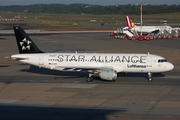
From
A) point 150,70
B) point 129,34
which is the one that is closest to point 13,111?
point 150,70

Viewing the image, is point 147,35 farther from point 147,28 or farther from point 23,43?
point 23,43

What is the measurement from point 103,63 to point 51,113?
55.2ft

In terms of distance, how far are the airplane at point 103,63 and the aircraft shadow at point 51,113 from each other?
12.8m

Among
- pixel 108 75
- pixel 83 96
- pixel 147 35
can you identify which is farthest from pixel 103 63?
pixel 147 35

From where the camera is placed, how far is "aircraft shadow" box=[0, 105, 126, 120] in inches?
1281

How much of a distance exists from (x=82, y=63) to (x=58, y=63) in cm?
293

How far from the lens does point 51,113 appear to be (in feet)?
111

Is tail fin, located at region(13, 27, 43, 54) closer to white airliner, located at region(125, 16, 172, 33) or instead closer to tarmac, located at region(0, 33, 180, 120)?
tarmac, located at region(0, 33, 180, 120)

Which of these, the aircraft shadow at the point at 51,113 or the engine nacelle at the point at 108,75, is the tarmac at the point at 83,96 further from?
the engine nacelle at the point at 108,75

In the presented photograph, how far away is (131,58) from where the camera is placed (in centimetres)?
4928

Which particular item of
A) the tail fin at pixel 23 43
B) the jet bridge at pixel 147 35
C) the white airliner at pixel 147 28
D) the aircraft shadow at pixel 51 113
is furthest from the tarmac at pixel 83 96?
the white airliner at pixel 147 28

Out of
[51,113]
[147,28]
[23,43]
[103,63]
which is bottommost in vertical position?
[51,113]

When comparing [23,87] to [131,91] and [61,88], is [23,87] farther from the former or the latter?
[131,91]

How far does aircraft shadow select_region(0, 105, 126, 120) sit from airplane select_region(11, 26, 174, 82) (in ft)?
42.2
